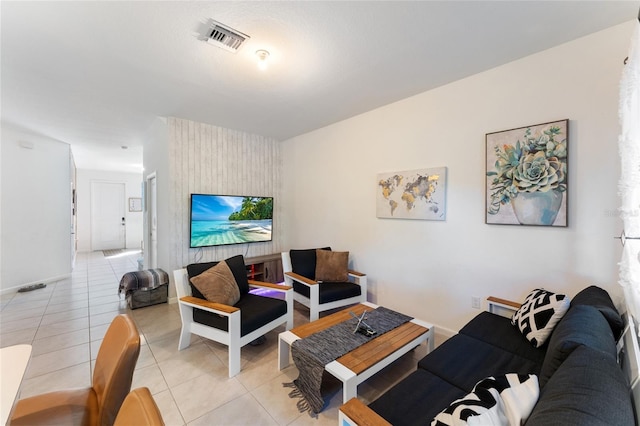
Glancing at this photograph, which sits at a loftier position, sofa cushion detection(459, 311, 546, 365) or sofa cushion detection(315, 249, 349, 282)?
sofa cushion detection(315, 249, 349, 282)

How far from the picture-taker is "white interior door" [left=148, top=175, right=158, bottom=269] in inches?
168

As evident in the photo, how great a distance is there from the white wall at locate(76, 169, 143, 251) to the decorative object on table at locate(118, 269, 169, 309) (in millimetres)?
6227

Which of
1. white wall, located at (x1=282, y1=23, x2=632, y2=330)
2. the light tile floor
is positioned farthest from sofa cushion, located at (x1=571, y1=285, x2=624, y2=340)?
the light tile floor

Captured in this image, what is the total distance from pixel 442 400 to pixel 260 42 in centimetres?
271

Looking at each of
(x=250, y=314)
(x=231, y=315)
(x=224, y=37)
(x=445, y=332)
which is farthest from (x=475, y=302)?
(x=224, y=37)

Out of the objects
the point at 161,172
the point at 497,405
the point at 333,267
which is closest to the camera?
the point at 497,405

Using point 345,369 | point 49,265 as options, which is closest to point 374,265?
point 345,369

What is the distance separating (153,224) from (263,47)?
375 centimetres

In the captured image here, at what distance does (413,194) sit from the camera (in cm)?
306

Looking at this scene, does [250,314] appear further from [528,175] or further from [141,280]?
[528,175]

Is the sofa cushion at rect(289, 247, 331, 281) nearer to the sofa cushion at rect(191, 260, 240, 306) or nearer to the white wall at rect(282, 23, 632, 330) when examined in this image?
the white wall at rect(282, 23, 632, 330)

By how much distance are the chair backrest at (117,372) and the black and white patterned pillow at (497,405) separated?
1.21 m

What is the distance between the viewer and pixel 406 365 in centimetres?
231

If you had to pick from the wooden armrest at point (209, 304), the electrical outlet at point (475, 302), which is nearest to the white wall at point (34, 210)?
the wooden armrest at point (209, 304)
